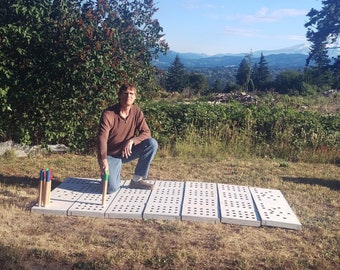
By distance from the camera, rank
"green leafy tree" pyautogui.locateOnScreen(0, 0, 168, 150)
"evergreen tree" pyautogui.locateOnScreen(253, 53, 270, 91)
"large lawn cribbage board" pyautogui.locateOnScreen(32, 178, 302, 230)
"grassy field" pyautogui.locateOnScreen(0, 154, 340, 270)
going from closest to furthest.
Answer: "grassy field" pyautogui.locateOnScreen(0, 154, 340, 270) < "large lawn cribbage board" pyautogui.locateOnScreen(32, 178, 302, 230) < "green leafy tree" pyautogui.locateOnScreen(0, 0, 168, 150) < "evergreen tree" pyautogui.locateOnScreen(253, 53, 270, 91)

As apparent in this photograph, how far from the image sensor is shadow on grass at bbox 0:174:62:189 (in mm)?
5551

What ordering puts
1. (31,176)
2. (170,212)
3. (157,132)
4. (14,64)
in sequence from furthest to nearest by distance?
(157,132) < (14,64) < (31,176) < (170,212)

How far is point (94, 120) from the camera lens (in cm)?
736

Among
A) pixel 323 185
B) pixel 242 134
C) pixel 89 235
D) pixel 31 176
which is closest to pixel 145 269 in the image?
pixel 89 235

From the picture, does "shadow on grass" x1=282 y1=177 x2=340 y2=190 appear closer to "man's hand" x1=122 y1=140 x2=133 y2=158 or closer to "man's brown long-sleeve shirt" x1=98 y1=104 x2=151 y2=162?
"man's brown long-sleeve shirt" x1=98 y1=104 x2=151 y2=162

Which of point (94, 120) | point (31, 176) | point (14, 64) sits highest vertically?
point (14, 64)

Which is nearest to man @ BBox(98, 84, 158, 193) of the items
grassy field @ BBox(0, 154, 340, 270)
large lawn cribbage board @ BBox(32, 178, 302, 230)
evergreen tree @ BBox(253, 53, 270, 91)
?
large lawn cribbage board @ BBox(32, 178, 302, 230)

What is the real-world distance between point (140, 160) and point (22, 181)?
1.67 meters

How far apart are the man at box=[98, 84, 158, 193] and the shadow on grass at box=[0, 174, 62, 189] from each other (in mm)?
1014

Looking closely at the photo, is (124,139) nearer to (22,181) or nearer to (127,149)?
(127,149)

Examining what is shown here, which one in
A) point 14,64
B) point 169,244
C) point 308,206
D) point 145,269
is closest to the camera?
point 145,269

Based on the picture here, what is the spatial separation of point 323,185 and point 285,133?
2.52m

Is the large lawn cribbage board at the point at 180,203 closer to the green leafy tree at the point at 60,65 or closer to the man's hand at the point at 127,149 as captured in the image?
the man's hand at the point at 127,149

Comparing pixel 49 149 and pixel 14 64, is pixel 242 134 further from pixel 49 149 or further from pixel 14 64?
pixel 14 64
